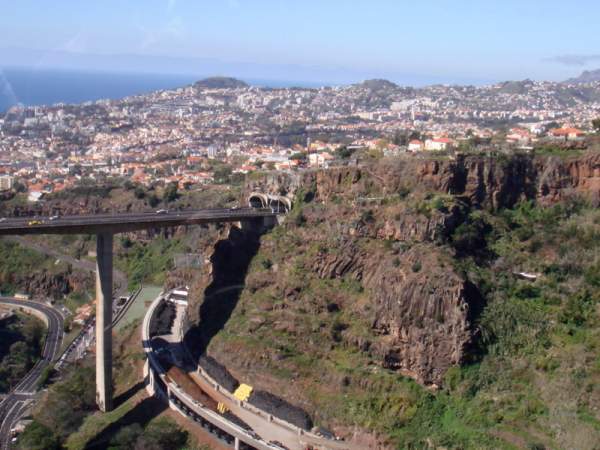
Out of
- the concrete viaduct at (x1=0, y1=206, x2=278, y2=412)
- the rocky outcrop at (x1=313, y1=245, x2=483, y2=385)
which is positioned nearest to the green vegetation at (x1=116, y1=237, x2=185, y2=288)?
the concrete viaduct at (x1=0, y1=206, x2=278, y2=412)

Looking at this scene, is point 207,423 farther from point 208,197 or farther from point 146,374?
point 208,197

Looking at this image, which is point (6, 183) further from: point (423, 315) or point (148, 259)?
point (423, 315)

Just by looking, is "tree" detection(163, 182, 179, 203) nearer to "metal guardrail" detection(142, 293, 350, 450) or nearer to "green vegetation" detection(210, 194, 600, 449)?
"green vegetation" detection(210, 194, 600, 449)

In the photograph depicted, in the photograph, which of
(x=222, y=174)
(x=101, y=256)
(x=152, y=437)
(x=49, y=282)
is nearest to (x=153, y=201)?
(x=49, y=282)

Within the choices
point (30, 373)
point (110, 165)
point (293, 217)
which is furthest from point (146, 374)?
point (110, 165)

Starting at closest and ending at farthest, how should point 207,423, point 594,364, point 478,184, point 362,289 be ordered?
1. point 594,364
2. point 207,423
3. point 362,289
4. point 478,184
